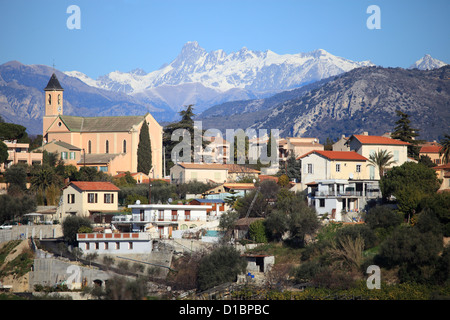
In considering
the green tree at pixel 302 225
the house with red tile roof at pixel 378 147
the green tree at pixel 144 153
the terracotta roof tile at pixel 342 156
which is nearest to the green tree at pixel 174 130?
the green tree at pixel 144 153

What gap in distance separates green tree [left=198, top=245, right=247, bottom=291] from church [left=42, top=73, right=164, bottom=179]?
119ft

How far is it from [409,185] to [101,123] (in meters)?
47.8

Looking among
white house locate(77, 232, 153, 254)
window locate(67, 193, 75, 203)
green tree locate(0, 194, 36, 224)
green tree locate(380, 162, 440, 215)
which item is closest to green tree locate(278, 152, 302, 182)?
green tree locate(380, 162, 440, 215)

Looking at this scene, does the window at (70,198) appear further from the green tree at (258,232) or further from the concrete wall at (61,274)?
the green tree at (258,232)

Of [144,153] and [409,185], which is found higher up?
[144,153]

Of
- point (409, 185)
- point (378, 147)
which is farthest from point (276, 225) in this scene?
point (378, 147)

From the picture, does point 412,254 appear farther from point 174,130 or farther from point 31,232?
point 174,130

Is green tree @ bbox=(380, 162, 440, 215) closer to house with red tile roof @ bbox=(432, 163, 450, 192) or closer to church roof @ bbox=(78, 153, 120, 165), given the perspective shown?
house with red tile roof @ bbox=(432, 163, 450, 192)

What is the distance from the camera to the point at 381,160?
6281 centimetres

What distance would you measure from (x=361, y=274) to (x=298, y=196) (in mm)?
15733
